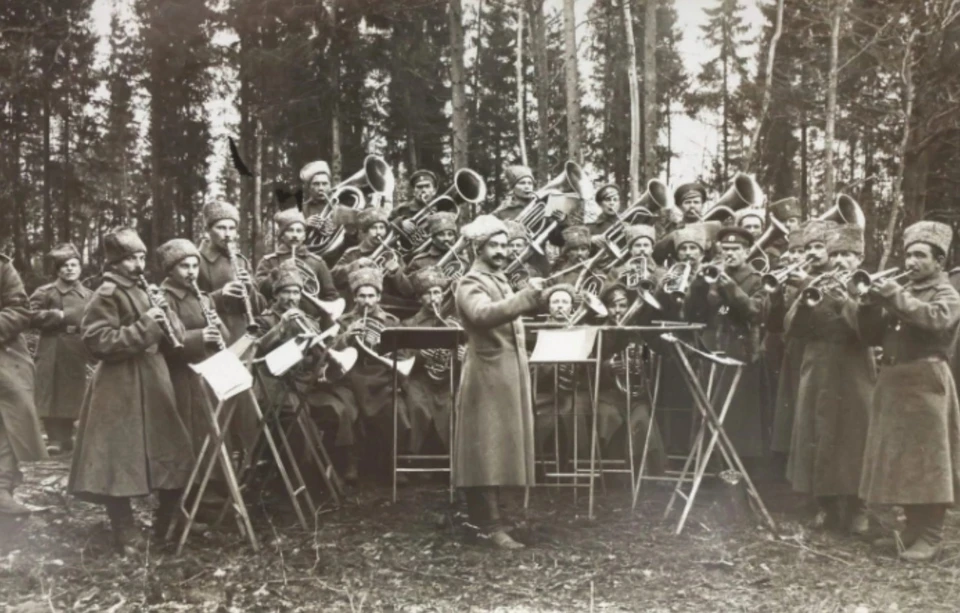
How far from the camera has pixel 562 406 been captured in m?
9.02

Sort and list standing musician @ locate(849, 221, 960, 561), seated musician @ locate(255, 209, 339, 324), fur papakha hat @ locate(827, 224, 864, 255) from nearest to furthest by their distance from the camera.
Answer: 1. standing musician @ locate(849, 221, 960, 561)
2. fur papakha hat @ locate(827, 224, 864, 255)
3. seated musician @ locate(255, 209, 339, 324)

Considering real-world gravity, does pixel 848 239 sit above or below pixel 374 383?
above

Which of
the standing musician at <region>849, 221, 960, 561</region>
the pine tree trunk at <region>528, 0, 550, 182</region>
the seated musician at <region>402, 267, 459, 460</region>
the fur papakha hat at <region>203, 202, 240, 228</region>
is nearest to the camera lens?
the standing musician at <region>849, 221, 960, 561</region>

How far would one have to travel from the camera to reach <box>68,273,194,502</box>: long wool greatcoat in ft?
21.4

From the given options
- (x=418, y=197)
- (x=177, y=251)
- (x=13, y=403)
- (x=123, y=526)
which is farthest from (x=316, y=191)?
(x=123, y=526)

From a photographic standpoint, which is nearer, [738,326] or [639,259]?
[738,326]

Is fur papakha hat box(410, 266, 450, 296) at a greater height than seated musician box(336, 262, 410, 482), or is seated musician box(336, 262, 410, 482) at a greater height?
fur papakha hat box(410, 266, 450, 296)

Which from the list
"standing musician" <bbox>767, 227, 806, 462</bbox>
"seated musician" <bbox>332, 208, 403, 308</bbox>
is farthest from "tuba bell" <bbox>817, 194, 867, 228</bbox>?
"seated musician" <bbox>332, 208, 403, 308</bbox>

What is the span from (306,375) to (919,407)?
5035 mm

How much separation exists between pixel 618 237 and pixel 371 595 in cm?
523

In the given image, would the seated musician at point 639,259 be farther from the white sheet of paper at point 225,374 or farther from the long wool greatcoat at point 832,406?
the white sheet of paper at point 225,374

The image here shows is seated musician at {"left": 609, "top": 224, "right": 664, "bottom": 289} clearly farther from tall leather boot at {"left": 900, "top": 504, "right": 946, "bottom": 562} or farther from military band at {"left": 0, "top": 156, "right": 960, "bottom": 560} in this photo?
tall leather boot at {"left": 900, "top": 504, "right": 946, "bottom": 562}

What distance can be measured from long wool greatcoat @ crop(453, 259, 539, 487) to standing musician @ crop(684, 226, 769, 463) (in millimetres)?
1809

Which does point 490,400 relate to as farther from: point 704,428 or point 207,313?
point 207,313
